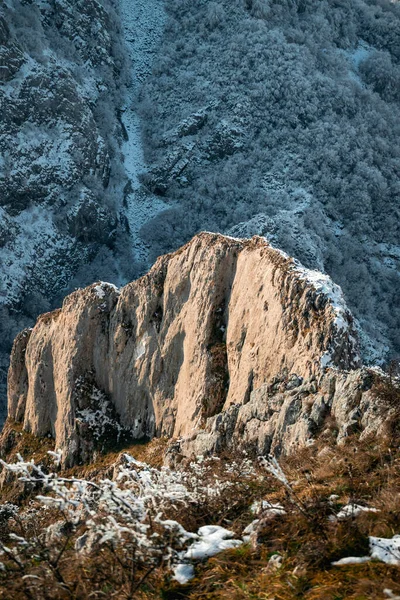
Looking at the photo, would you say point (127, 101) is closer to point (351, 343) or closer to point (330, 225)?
point (330, 225)

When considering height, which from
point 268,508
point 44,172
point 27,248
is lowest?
point 27,248

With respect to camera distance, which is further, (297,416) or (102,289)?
(102,289)

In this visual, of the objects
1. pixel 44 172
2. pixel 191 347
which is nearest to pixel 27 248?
pixel 44 172

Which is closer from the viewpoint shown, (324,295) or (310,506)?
(310,506)

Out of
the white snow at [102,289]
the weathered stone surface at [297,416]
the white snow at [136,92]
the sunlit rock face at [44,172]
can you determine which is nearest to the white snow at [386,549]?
the weathered stone surface at [297,416]

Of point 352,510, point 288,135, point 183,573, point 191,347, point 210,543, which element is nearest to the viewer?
point 183,573

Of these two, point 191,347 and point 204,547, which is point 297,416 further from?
point 191,347

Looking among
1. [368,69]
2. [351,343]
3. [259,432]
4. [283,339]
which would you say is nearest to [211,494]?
[259,432]
